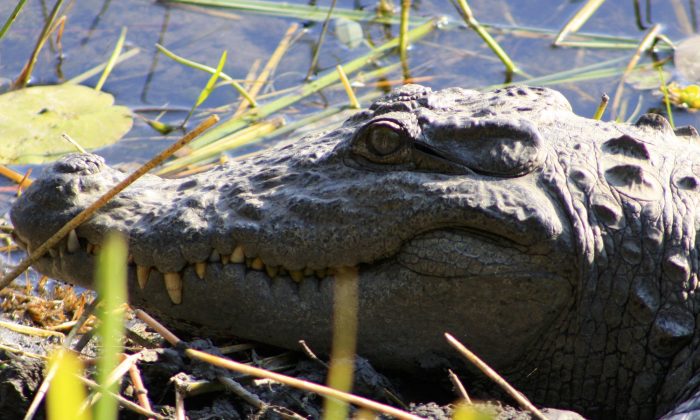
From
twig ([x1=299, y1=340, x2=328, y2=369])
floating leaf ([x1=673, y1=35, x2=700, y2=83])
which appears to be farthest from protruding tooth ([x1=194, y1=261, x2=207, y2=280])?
floating leaf ([x1=673, y1=35, x2=700, y2=83])

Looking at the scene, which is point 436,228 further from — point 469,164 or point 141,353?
point 141,353

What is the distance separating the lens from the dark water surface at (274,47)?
6363mm

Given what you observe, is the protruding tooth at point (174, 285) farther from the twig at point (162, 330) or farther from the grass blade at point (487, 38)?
the grass blade at point (487, 38)

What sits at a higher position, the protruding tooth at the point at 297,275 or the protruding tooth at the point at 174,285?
the protruding tooth at the point at 297,275

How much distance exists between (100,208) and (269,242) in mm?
628

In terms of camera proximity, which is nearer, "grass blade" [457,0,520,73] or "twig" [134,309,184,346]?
"twig" [134,309,184,346]

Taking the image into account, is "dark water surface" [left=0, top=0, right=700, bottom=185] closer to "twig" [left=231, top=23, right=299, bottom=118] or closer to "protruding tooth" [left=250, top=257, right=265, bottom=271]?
"twig" [left=231, top=23, right=299, bottom=118]

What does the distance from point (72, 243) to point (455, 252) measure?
1314 mm

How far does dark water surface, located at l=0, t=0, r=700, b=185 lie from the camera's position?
6363 mm

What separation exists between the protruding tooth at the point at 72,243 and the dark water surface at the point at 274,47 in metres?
2.64

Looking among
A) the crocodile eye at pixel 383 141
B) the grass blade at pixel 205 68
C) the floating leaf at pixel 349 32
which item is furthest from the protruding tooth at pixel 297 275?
the floating leaf at pixel 349 32

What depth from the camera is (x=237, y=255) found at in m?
3.10

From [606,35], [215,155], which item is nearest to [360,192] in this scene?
[215,155]

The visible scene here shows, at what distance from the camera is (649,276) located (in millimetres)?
3062
